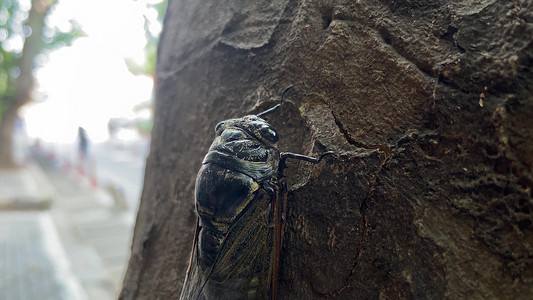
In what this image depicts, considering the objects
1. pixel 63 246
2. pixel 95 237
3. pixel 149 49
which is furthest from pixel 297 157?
pixel 149 49

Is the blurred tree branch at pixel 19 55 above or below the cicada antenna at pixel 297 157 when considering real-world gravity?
below

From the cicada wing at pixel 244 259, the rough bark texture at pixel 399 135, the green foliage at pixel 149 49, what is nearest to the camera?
the rough bark texture at pixel 399 135

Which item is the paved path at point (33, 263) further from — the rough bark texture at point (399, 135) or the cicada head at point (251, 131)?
the rough bark texture at point (399, 135)

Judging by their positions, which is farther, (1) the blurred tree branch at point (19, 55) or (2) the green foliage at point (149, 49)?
(1) the blurred tree branch at point (19, 55)

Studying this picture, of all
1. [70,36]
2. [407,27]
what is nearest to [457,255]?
[407,27]

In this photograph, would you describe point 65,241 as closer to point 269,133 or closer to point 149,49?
point 149,49

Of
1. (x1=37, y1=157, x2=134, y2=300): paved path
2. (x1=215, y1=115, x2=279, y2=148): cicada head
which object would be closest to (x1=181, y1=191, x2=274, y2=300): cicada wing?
(x1=215, y1=115, x2=279, y2=148): cicada head

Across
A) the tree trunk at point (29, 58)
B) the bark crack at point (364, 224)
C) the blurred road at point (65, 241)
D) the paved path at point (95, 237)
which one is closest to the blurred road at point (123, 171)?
the blurred road at point (65, 241)

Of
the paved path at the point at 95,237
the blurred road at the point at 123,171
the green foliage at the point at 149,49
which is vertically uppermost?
the green foliage at the point at 149,49

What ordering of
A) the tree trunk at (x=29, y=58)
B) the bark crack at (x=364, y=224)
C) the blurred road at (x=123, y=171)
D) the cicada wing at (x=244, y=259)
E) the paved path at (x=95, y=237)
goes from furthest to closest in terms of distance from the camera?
the tree trunk at (x=29, y=58) < the blurred road at (x=123, y=171) < the paved path at (x=95, y=237) < the cicada wing at (x=244, y=259) < the bark crack at (x=364, y=224)
